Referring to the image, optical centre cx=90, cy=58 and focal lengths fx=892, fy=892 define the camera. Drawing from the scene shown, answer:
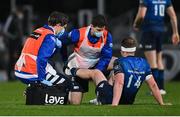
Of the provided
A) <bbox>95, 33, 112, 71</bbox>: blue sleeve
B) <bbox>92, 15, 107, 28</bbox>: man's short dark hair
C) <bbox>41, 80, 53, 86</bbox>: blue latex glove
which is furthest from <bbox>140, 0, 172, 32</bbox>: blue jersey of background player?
<bbox>41, 80, 53, 86</bbox>: blue latex glove

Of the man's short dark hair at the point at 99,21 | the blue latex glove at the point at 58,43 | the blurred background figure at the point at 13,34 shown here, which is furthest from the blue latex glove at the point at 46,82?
the blurred background figure at the point at 13,34

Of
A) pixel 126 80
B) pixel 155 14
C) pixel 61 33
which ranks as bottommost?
pixel 126 80

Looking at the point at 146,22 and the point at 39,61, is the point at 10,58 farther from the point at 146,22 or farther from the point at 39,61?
the point at 39,61

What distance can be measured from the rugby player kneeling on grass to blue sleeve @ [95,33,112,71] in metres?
0.78

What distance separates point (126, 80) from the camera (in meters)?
12.8

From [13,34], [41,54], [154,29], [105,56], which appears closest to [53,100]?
[41,54]

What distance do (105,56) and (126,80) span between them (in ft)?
4.04

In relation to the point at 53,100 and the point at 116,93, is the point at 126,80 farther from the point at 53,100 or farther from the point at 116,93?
the point at 53,100

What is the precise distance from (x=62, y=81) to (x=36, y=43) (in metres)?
0.75

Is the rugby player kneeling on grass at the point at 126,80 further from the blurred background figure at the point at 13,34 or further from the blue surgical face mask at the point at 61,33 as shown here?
the blurred background figure at the point at 13,34

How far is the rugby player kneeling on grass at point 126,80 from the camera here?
12641 millimetres

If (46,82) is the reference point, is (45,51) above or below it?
above

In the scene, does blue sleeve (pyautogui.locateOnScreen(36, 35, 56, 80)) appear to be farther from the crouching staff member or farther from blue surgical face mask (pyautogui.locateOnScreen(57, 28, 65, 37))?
blue surgical face mask (pyautogui.locateOnScreen(57, 28, 65, 37))

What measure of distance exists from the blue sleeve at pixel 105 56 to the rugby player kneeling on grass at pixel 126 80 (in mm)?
780
